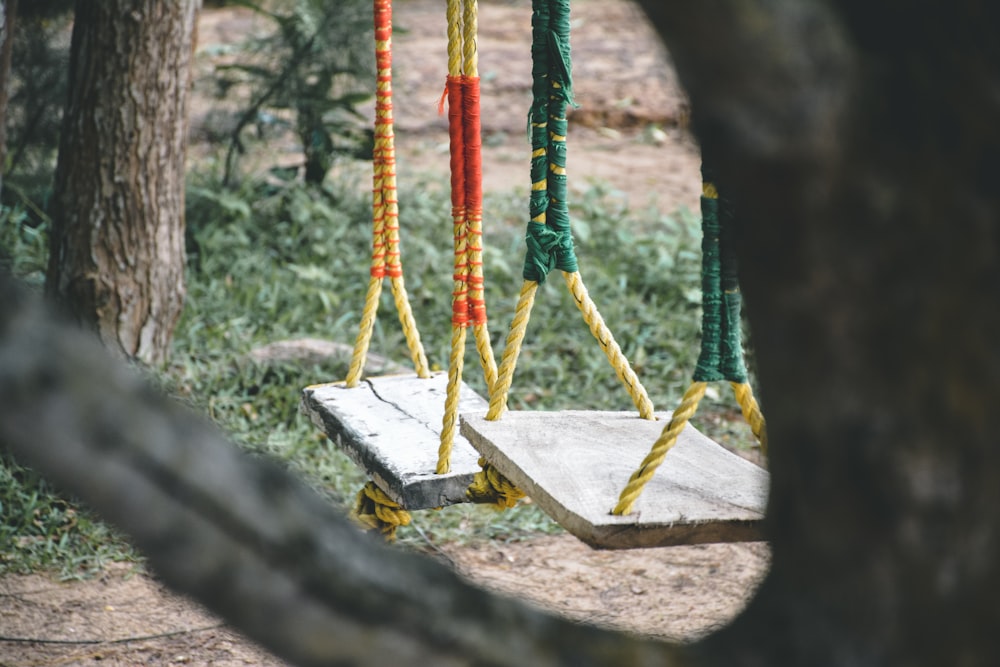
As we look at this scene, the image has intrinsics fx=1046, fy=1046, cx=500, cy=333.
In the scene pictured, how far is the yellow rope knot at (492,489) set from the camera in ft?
5.90

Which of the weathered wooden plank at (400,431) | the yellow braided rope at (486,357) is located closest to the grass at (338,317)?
the weathered wooden plank at (400,431)

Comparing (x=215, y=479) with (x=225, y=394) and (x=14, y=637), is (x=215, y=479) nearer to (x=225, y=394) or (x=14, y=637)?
(x=14, y=637)

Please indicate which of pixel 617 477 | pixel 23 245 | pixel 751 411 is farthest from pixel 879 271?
pixel 23 245

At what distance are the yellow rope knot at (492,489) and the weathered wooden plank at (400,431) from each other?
0.08 m

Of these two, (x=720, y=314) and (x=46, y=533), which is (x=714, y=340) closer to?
(x=720, y=314)

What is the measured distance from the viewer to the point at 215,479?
792 mm

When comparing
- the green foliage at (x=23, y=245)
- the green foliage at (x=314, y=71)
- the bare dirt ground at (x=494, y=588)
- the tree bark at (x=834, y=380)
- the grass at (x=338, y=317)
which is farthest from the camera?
the green foliage at (x=314, y=71)

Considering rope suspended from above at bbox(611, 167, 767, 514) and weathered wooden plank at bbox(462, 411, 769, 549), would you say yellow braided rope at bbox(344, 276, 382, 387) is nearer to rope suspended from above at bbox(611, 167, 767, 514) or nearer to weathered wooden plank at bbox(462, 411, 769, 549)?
weathered wooden plank at bbox(462, 411, 769, 549)

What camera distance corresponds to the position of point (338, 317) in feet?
14.7

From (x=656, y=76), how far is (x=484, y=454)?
288 inches

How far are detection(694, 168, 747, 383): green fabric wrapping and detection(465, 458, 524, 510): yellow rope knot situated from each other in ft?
1.54

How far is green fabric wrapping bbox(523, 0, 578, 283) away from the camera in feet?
6.23

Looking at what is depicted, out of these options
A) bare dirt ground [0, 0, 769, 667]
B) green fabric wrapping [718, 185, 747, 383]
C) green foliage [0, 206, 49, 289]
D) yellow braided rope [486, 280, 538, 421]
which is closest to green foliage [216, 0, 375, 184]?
green foliage [0, 206, 49, 289]

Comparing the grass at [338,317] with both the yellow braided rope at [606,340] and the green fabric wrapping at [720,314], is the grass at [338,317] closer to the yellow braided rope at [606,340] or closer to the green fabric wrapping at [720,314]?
the yellow braided rope at [606,340]
